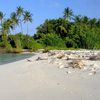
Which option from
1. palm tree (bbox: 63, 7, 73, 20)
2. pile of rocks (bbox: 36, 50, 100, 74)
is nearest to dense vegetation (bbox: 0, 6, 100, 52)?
palm tree (bbox: 63, 7, 73, 20)

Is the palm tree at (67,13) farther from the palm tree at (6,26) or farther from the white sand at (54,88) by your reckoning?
the white sand at (54,88)

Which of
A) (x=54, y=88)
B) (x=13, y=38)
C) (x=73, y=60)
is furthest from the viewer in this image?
(x=13, y=38)

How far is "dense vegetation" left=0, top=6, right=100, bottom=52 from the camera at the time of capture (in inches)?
2990

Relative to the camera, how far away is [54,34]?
3196 inches

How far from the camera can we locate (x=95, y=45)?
244 ft

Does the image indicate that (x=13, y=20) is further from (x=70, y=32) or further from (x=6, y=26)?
(x=70, y=32)

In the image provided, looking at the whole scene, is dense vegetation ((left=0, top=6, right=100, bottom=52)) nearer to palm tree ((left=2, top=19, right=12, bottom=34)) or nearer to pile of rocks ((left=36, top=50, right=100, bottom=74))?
palm tree ((left=2, top=19, right=12, bottom=34))

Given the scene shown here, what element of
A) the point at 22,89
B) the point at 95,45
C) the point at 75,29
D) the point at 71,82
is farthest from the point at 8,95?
the point at 75,29

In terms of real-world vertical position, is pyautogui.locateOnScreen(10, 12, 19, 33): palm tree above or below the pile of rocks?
above

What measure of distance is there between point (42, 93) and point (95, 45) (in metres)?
65.4

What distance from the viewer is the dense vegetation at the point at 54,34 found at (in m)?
75.9

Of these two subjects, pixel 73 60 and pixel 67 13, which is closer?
pixel 73 60

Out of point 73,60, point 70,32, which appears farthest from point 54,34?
point 73,60

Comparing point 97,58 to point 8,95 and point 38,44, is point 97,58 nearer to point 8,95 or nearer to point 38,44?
point 8,95
